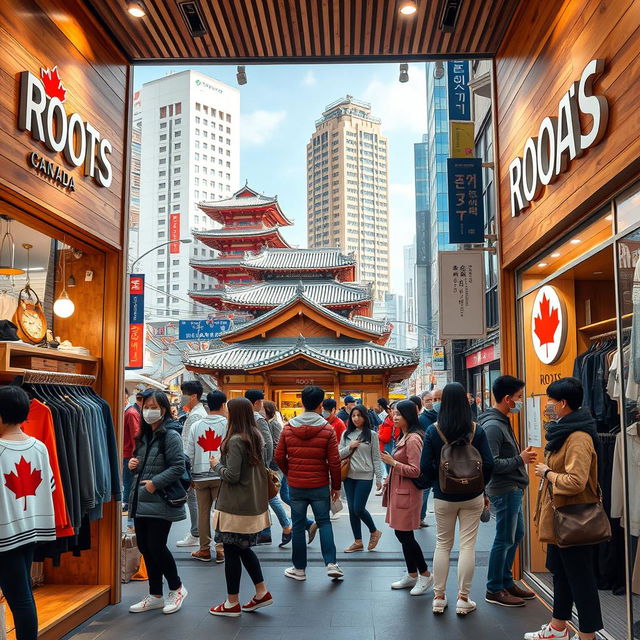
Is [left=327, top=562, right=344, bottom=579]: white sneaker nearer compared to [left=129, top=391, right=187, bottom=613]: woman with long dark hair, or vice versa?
[left=129, top=391, right=187, bottom=613]: woman with long dark hair

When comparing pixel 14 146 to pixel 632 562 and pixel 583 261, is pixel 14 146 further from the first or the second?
pixel 632 562

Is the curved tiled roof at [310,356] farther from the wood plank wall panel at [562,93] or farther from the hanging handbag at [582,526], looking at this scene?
the hanging handbag at [582,526]

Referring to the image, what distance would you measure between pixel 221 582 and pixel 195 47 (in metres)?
4.86

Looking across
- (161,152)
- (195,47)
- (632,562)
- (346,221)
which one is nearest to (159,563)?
(632,562)

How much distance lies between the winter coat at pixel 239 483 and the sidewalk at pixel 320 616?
0.82m

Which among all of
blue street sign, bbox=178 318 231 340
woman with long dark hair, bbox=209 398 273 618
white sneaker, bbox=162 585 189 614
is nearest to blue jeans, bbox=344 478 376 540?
woman with long dark hair, bbox=209 398 273 618

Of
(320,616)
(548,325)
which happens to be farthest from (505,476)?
(320,616)

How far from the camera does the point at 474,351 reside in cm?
1909

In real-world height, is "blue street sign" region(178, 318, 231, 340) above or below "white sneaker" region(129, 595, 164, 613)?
above

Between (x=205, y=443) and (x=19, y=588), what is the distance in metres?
3.10

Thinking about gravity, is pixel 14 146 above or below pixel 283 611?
above

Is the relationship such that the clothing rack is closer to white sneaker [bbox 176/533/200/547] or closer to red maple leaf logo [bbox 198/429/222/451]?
red maple leaf logo [bbox 198/429/222/451]

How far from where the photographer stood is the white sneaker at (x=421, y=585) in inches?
208

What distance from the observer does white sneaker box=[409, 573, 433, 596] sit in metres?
5.29
